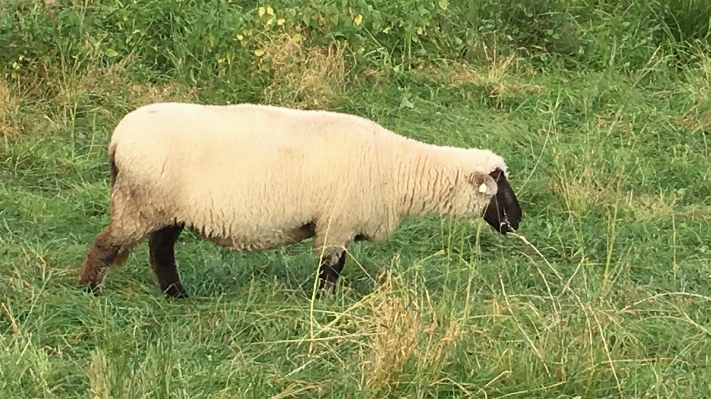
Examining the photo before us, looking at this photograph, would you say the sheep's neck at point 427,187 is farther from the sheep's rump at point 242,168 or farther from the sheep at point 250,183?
the sheep's rump at point 242,168

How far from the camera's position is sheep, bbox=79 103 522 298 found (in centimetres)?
473

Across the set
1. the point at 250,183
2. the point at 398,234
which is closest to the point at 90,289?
the point at 250,183

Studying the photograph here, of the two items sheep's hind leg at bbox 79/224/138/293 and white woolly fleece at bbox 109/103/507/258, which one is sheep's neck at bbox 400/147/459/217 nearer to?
white woolly fleece at bbox 109/103/507/258

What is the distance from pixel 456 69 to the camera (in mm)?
9156

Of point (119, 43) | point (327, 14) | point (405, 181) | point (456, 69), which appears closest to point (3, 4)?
point (119, 43)

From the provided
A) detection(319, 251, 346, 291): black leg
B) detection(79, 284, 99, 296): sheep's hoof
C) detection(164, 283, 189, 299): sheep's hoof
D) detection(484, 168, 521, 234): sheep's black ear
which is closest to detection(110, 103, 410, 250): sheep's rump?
detection(319, 251, 346, 291): black leg

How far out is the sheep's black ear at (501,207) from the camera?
5316mm

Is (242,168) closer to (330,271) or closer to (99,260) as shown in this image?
(330,271)

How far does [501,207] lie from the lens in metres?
5.34

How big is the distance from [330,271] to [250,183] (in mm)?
623

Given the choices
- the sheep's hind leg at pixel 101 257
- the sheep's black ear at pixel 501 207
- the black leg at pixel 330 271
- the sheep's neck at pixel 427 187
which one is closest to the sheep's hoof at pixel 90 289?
the sheep's hind leg at pixel 101 257

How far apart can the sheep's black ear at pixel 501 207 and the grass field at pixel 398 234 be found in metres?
0.27

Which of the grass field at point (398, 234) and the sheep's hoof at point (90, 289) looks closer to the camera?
the grass field at point (398, 234)

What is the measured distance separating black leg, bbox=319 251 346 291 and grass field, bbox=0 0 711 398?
0.14 m
